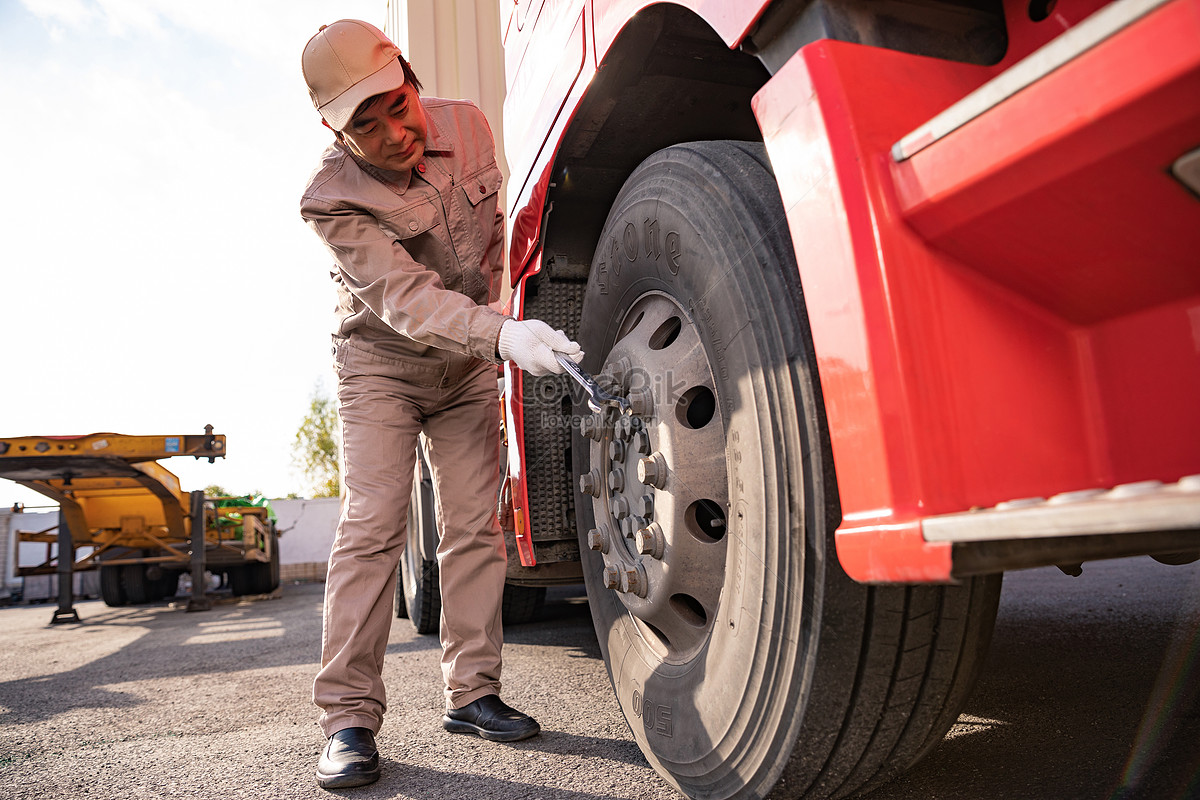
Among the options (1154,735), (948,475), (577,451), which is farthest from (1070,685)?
(948,475)

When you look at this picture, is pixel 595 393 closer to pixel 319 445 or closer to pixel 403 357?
pixel 403 357

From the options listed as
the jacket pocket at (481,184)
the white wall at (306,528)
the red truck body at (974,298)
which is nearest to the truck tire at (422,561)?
the jacket pocket at (481,184)

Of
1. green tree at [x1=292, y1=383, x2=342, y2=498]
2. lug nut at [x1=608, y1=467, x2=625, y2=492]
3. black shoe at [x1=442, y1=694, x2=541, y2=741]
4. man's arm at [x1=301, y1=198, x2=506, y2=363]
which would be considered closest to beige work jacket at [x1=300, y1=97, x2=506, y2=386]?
man's arm at [x1=301, y1=198, x2=506, y2=363]

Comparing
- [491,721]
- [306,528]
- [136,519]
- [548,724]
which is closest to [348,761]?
[491,721]

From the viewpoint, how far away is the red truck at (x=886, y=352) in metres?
0.67

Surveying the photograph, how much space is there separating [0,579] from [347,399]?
13.7 meters

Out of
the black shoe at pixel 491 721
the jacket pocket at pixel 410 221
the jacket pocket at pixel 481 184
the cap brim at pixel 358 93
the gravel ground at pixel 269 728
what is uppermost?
the cap brim at pixel 358 93

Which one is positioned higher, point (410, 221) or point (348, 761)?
point (410, 221)

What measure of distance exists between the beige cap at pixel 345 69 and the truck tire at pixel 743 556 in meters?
0.71

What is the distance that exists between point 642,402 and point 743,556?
46 centimetres

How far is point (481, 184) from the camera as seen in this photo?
7.05 feet

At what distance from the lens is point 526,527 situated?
1957 millimetres

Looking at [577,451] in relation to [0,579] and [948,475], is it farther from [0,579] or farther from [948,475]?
[0,579]

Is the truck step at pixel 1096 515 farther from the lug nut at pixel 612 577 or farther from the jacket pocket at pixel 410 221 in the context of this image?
the jacket pocket at pixel 410 221
